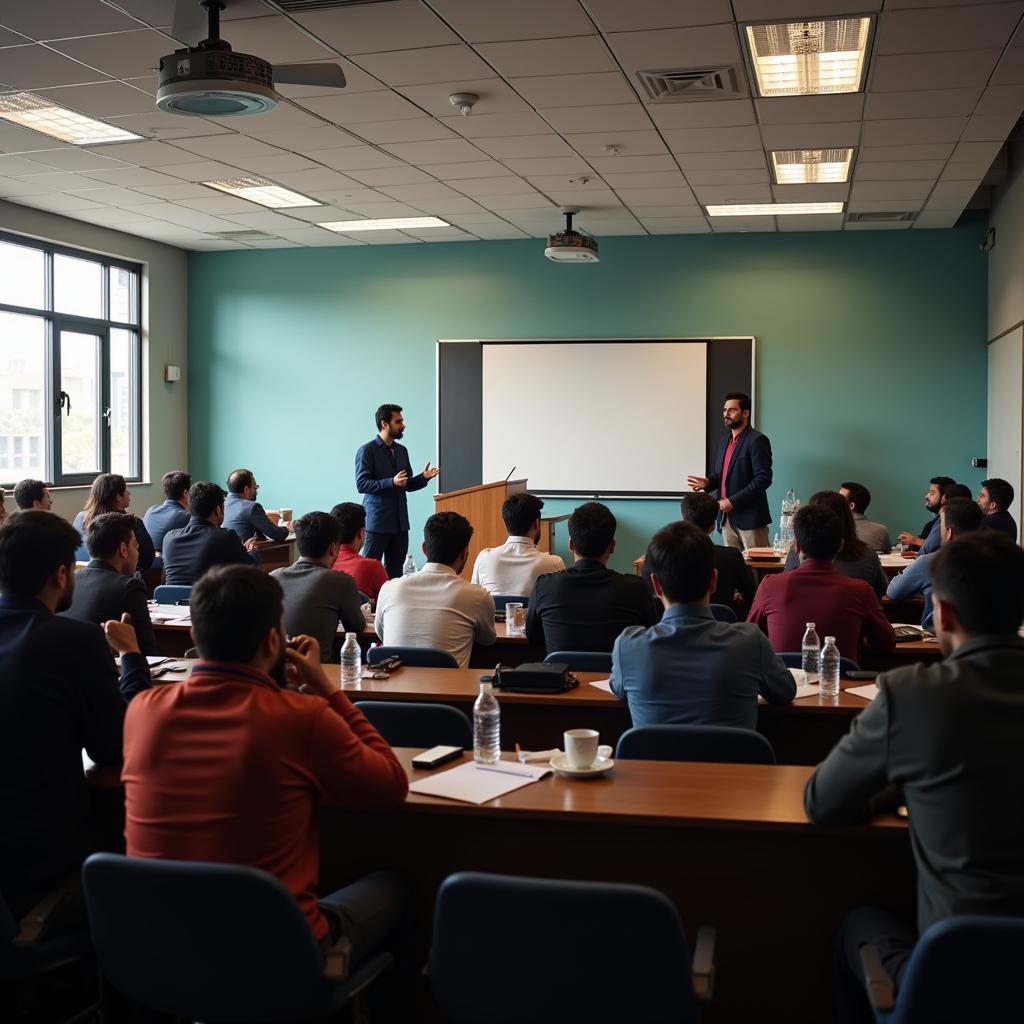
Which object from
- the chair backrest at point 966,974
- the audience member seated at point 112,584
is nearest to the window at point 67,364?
the audience member seated at point 112,584

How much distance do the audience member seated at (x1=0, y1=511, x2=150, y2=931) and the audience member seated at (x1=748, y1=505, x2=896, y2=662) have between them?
2.46 metres

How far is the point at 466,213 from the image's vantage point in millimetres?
8938

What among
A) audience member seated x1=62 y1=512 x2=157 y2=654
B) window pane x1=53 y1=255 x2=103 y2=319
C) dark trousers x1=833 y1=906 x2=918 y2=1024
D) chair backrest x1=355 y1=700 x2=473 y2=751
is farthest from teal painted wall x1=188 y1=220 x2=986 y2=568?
dark trousers x1=833 y1=906 x2=918 y2=1024

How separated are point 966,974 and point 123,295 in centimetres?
1009

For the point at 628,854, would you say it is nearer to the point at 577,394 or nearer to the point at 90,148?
the point at 90,148

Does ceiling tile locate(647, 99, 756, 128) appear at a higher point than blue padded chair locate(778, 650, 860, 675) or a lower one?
higher

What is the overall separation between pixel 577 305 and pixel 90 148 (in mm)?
4617

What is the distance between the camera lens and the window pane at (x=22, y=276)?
8.77 metres

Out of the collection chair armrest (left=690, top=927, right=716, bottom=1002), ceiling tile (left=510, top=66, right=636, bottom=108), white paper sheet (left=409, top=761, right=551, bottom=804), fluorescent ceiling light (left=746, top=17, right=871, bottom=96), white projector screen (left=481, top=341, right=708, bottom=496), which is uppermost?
fluorescent ceiling light (left=746, top=17, right=871, bottom=96)

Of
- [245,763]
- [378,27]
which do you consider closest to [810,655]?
[245,763]

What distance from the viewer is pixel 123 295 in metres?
10.2

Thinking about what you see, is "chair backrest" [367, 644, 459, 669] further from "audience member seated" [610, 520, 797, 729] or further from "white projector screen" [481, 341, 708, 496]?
"white projector screen" [481, 341, 708, 496]

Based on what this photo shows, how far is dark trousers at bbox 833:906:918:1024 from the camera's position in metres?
1.93

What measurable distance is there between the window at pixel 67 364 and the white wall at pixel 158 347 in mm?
100
